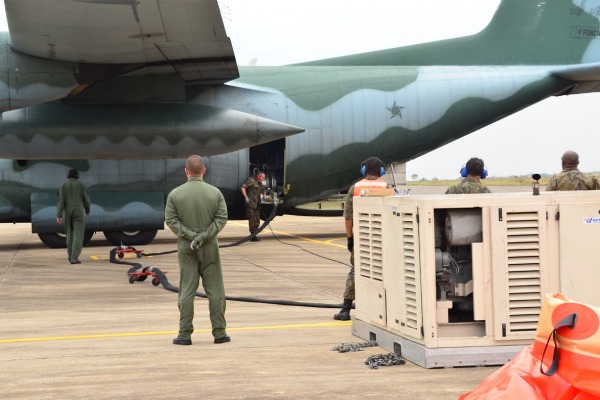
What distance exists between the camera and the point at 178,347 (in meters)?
7.59

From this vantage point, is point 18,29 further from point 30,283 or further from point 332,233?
point 332,233

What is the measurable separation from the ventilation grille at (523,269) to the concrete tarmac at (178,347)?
0.49 meters

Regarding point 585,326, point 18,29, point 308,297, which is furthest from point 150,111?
point 585,326

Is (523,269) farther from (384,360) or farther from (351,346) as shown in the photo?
(351,346)

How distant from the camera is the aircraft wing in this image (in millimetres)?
12312

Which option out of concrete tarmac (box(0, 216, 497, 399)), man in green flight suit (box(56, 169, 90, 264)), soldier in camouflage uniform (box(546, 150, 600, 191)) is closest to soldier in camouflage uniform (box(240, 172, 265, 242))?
man in green flight suit (box(56, 169, 90, 264))

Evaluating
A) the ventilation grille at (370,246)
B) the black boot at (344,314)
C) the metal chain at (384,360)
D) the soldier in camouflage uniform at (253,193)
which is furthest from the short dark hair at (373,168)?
the soldier in camouflage uniform at (253,193)

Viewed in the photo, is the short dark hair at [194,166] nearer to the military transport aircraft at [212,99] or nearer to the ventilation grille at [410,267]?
the ventilation grille at [410,267]

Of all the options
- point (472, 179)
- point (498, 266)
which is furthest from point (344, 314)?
point (498, 266)

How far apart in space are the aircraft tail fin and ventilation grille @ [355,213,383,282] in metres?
13.3

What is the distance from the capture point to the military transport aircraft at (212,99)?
1374 centimetres

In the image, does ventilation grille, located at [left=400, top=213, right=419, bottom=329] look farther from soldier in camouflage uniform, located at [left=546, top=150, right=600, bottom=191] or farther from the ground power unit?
soldier in camouflage uniform, located at [left=546, top=150, right=600, bottom=191]

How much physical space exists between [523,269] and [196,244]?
303 cm

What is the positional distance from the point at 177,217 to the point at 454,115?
12881mm
